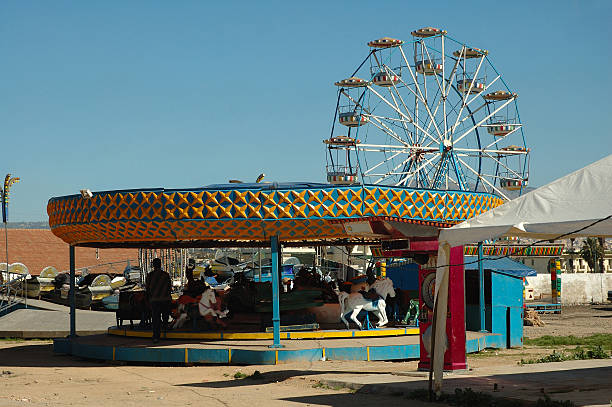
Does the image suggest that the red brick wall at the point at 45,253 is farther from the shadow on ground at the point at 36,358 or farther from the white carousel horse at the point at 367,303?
the white carousel horse at the point at 367,303

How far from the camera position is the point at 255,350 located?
675 inches

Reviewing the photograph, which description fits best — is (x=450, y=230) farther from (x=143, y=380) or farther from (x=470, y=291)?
(x=470, y=291)

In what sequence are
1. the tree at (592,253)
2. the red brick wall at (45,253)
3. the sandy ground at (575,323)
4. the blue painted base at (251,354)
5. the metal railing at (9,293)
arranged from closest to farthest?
the blue painted base at (251,354) < the sandy ground at (575,323) < the metal railing at (9,293) < the red brick wall at (45,253) < the tree at (592,253)

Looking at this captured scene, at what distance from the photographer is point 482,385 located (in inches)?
473

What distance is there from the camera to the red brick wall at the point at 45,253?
69125mm

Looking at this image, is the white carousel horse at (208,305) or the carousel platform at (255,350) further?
the white carousel horse at (208,305)

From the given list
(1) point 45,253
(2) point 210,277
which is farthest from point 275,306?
(1) point 45,253

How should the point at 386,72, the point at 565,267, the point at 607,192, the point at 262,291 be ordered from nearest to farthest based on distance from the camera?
the point at 607,192
the point at 262,291
the point at 386,72
the point at 565,267

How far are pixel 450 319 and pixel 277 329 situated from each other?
458 centimetres

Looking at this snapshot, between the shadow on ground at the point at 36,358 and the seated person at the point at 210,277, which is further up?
the seated person at the point at 210,277

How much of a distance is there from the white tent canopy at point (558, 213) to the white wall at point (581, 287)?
45371mm

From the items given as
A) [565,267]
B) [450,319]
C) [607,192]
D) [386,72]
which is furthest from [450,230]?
[565,267]

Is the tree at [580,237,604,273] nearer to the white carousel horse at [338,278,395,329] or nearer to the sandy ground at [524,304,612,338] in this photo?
the sandy ground at [524,304,612,338]

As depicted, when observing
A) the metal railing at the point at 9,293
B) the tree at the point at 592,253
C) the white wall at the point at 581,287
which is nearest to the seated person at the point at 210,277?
the metal railing at the point at 9,293
